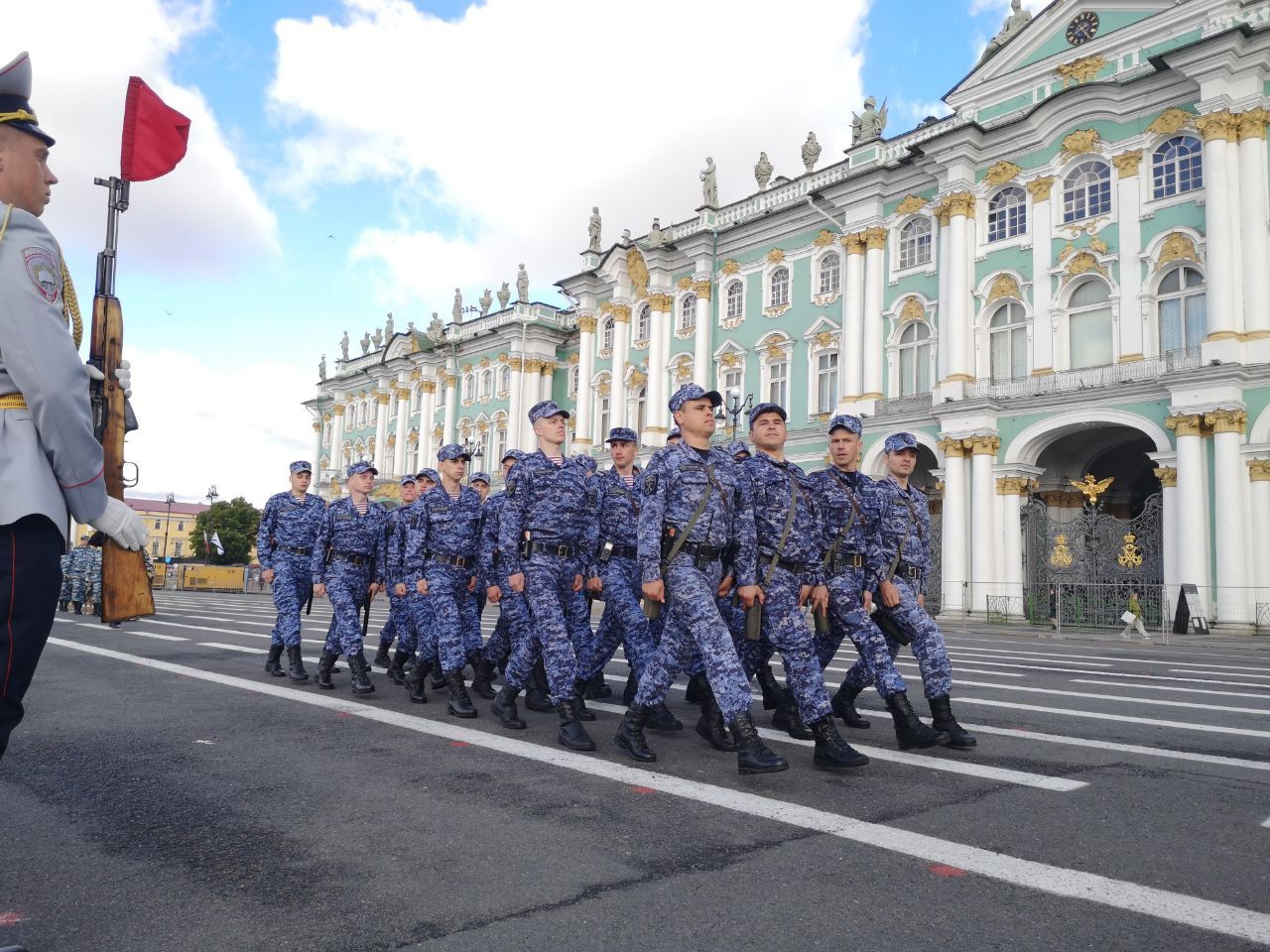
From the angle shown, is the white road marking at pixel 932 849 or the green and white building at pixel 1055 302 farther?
the green and white building at pixel 1055 302

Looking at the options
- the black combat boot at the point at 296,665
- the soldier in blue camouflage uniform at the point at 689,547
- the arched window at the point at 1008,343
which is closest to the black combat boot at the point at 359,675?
the black combat boot at the point at 296,665

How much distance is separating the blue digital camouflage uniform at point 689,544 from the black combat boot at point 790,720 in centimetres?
123

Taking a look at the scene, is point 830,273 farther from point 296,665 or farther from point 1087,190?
point 296,665

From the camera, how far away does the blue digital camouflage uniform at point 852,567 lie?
5.96m

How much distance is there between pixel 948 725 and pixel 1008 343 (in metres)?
22.9

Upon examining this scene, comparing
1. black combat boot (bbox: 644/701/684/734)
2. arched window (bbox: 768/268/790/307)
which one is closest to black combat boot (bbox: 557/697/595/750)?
black combat boot (bbox: 644/701/684/734)

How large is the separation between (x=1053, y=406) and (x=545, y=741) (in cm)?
2232

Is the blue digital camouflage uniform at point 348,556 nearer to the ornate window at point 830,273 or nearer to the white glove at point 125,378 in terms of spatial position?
the white glove at point 125,378

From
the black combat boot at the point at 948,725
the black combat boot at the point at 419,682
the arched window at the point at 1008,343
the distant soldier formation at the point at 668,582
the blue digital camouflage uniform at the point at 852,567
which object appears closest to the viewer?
the distant soldier formation at the point at 668,582

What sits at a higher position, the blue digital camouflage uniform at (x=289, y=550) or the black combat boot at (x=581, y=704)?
the blue digital camouflage uniform at (x=289, y=550)

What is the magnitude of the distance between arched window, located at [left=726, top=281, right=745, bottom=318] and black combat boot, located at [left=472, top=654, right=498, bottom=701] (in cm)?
2771

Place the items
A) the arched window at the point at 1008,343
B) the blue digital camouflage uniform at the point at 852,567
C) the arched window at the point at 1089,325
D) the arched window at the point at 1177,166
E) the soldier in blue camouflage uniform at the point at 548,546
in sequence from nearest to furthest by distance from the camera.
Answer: the blue digital camouflage uniform at the point at 852,567, the soldier in blue camouflage uniform at the point at 548,546, the arched window at the point at 1177,166, the arched window at the point at 1089,325, the arched window at the point at 1008,343

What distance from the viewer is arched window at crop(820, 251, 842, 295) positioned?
102 feet

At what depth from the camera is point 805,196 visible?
103 ft
